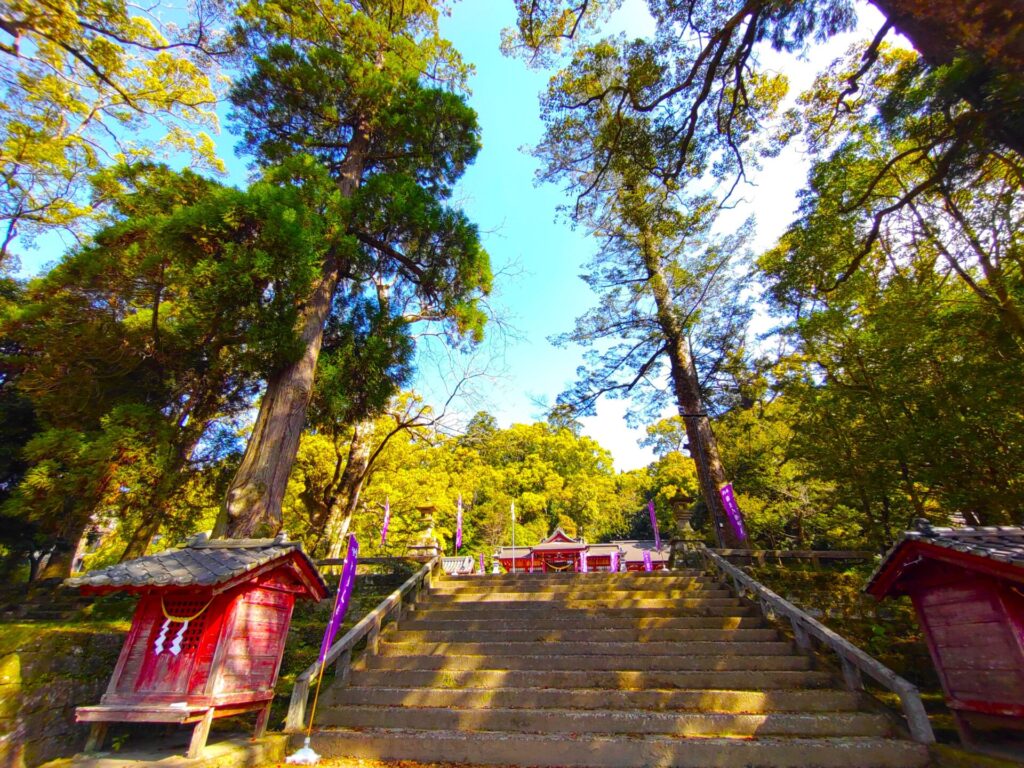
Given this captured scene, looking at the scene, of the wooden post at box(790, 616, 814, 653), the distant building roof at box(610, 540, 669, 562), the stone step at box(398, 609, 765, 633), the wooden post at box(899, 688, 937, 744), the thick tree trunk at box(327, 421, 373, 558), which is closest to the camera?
the wooden post at box(899, 688, 937, 744)

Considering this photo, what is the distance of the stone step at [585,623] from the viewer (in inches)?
220

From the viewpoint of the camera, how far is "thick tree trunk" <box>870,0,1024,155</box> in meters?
3.35

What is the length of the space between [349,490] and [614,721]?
27.5ft

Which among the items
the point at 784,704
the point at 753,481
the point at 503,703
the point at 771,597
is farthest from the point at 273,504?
the point at 753,481

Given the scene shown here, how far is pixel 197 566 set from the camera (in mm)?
3699

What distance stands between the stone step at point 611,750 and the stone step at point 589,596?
290cm

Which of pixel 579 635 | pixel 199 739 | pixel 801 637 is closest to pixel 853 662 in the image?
pixel 801 637

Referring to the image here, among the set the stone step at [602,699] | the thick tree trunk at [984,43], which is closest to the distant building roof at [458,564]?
the stone step at [602,699]

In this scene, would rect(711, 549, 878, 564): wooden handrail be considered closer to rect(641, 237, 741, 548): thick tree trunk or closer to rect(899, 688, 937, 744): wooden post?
rect(641, 237, 741, 548): thick tree trunk

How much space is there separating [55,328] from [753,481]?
801 inches

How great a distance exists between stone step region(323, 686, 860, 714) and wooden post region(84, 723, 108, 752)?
1743 millimetres

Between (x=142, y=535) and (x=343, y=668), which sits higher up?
(x=142, y=535)

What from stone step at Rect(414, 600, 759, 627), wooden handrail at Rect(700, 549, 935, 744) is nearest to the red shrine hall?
stone step at Rect(414, 600, 759, 627)

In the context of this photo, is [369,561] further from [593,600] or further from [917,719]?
[917,719]
